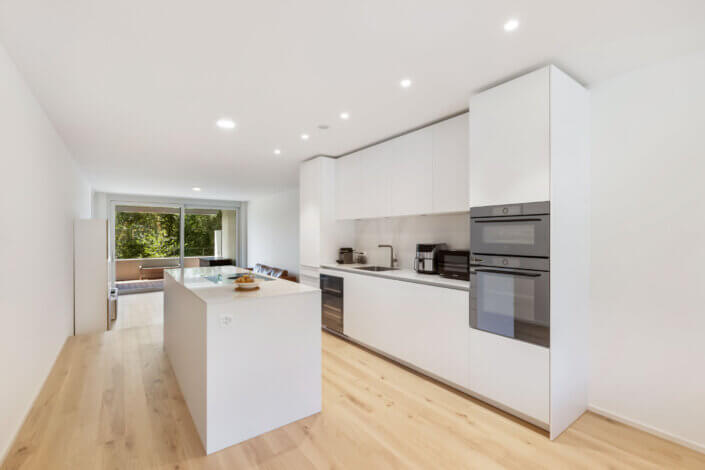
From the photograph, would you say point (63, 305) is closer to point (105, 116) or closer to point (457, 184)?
point (105, 116)

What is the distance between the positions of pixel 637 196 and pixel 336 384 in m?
2.63

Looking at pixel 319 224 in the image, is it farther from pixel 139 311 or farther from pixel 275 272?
pixel 139 311

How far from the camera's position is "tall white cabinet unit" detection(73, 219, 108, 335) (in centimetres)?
444

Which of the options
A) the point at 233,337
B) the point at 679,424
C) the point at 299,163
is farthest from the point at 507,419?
the point at 299,163

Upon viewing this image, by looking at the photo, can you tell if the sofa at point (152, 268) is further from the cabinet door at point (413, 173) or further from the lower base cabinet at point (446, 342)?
the cabinet door at point (413, 173)

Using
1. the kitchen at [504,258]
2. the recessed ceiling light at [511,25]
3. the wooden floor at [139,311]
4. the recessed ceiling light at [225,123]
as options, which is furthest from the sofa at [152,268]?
the recessed ceiling light at [511,25]

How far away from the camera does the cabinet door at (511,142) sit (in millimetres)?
2121

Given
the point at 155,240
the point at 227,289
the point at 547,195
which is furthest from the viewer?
the point at 155,240

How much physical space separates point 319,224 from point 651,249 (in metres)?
3.21

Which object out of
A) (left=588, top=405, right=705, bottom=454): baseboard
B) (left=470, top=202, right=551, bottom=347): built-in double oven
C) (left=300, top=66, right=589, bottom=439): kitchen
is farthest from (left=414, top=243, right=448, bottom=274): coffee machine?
(left=588, top=405, right=705, bottom=454): baseboard

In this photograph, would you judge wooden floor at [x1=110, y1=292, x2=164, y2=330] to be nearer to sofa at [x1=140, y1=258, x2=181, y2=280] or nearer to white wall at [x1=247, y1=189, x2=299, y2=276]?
sofa at [x1=140, y1=258, x2=181, y2=280]

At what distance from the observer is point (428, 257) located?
3.33 m

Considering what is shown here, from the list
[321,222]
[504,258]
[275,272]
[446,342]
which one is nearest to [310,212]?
[321,222]

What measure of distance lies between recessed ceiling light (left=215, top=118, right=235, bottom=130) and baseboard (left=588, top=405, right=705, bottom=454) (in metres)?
3.79
